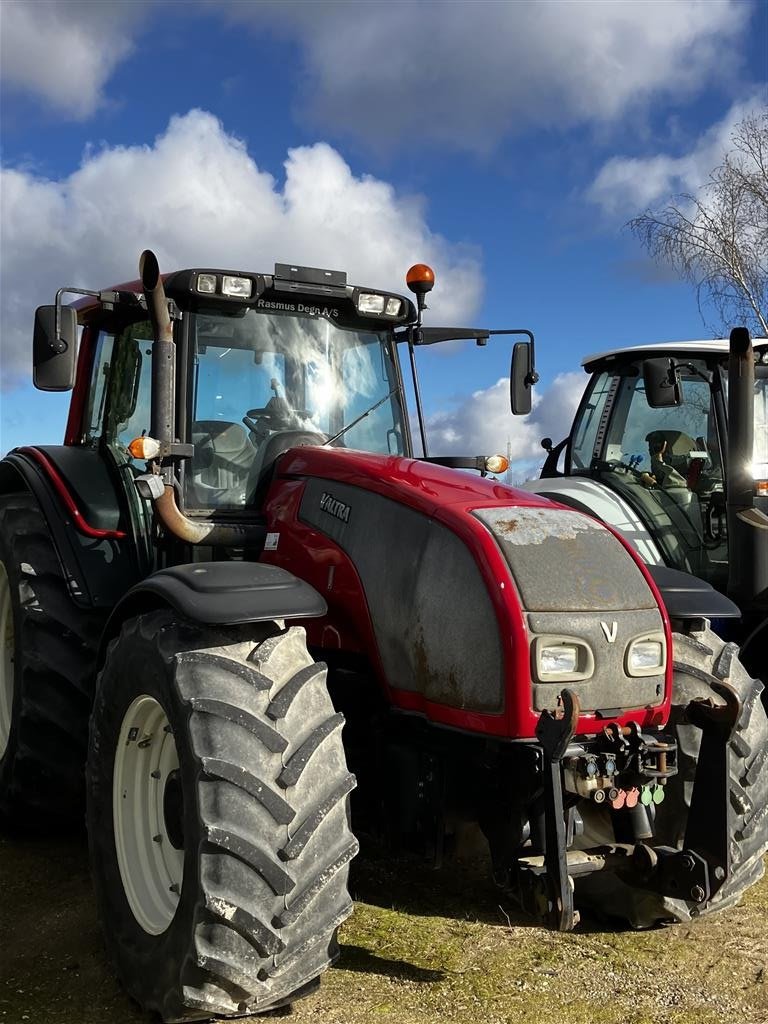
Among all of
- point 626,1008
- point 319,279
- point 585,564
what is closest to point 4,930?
point 626,1008

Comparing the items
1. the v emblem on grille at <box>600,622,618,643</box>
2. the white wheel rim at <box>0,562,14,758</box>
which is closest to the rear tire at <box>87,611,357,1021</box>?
the v emblem on grille at <box>600,622,618,643</box>

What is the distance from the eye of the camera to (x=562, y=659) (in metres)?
3.07

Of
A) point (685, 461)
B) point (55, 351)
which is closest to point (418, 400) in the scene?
point (55, 351)

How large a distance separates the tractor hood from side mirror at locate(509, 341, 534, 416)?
48.0 inches

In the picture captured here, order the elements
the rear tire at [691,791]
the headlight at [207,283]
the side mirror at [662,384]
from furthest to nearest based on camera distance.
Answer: the side mirror at [662,384] < the headlight at [207,283] < the rear tire at [691,791]

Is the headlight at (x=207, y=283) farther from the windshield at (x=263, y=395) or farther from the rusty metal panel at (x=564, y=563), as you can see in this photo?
the rusty metal panel at (x=564, y=563)

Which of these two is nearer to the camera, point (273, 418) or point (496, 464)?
point (273, 418)

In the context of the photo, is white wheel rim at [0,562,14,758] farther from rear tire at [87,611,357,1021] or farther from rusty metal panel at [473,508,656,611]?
rusty metal panel at [473,508,656,611]

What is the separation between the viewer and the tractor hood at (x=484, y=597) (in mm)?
3057

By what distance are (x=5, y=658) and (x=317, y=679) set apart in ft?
9.05

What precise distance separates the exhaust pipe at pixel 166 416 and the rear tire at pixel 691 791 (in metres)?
1.69

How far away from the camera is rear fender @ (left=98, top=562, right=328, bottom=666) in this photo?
119 inches

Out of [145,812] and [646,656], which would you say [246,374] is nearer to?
[145,812]

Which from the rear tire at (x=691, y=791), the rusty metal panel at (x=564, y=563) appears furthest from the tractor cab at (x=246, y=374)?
the rear tire at (x=691, y=791)
